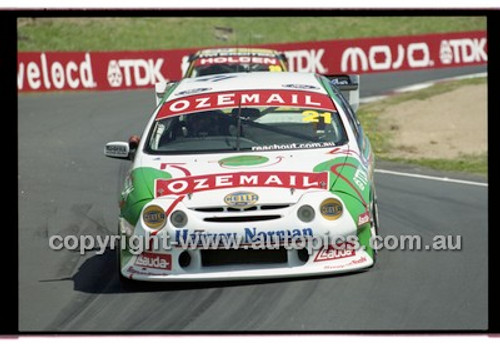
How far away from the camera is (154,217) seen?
25.1ft

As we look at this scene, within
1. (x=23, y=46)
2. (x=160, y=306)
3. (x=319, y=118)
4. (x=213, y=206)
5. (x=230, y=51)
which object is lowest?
(x=160, y=306)

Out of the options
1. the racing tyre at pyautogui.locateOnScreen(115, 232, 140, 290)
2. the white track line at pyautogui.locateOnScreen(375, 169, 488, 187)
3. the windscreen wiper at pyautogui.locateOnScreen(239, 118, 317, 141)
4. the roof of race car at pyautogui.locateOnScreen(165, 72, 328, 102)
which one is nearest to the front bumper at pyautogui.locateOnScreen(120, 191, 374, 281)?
the racing tyre at pyautogui.locateOnScreen(115, 232, 140, 290)

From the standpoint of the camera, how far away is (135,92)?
26.5 metres

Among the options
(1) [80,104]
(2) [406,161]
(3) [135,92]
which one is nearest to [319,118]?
(2) [406,161]

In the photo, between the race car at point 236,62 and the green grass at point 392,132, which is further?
the race car at point 236,62

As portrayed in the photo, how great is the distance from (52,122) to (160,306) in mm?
13810

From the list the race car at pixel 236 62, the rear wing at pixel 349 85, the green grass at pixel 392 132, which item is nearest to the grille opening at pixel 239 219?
the rear wing at pixel 349 85

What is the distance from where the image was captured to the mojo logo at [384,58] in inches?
1131

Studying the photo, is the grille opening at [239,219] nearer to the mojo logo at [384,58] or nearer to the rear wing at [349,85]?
the rear wing at [349,85]

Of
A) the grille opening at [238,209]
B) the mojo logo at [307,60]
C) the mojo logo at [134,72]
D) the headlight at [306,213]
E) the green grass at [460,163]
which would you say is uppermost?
the mojo logo at [307,60]

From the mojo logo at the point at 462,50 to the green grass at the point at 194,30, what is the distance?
8.50m

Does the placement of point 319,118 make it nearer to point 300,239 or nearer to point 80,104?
point 300,239

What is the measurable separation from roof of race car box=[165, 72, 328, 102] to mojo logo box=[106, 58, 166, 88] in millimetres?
17252
